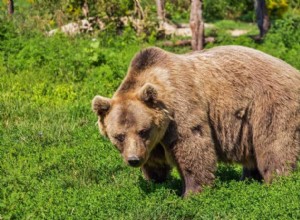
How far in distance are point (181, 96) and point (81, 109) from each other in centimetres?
368

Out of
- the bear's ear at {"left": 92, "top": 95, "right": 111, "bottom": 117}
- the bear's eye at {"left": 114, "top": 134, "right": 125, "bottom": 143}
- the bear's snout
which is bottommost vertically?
the bear's snout

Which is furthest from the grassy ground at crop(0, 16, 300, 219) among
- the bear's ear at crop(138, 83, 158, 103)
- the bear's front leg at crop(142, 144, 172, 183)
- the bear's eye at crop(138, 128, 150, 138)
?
the bear's ear at crop(138, 83, 158, 103)

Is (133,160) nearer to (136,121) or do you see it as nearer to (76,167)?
(136,121)

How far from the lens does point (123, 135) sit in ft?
20.4

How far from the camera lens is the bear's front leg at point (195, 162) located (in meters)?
6.44

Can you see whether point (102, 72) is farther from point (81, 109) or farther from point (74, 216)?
point (74, 216)

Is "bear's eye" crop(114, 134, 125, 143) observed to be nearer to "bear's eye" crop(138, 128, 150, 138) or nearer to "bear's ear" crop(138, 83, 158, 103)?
"bear's eye" crop(138, 128, 150, 138)

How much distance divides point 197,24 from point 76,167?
8.00 metres

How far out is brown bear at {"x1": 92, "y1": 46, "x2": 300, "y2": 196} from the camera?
628 cm

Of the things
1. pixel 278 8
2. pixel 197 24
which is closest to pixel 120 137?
pixel 197 24

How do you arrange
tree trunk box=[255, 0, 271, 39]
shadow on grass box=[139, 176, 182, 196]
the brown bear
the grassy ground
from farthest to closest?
tree trunk box=[255, 0, 271, 39]
shadow on grass box=[139, 176, 182, 196]
the brown bear
the grassy ground

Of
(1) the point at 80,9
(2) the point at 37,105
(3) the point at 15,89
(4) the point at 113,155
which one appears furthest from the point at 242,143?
(1) the point at 80,9

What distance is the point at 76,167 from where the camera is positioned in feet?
24.7

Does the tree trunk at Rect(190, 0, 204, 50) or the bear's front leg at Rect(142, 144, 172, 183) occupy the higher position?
the bear's front leg at Rect(142, 144, 172, 183)
